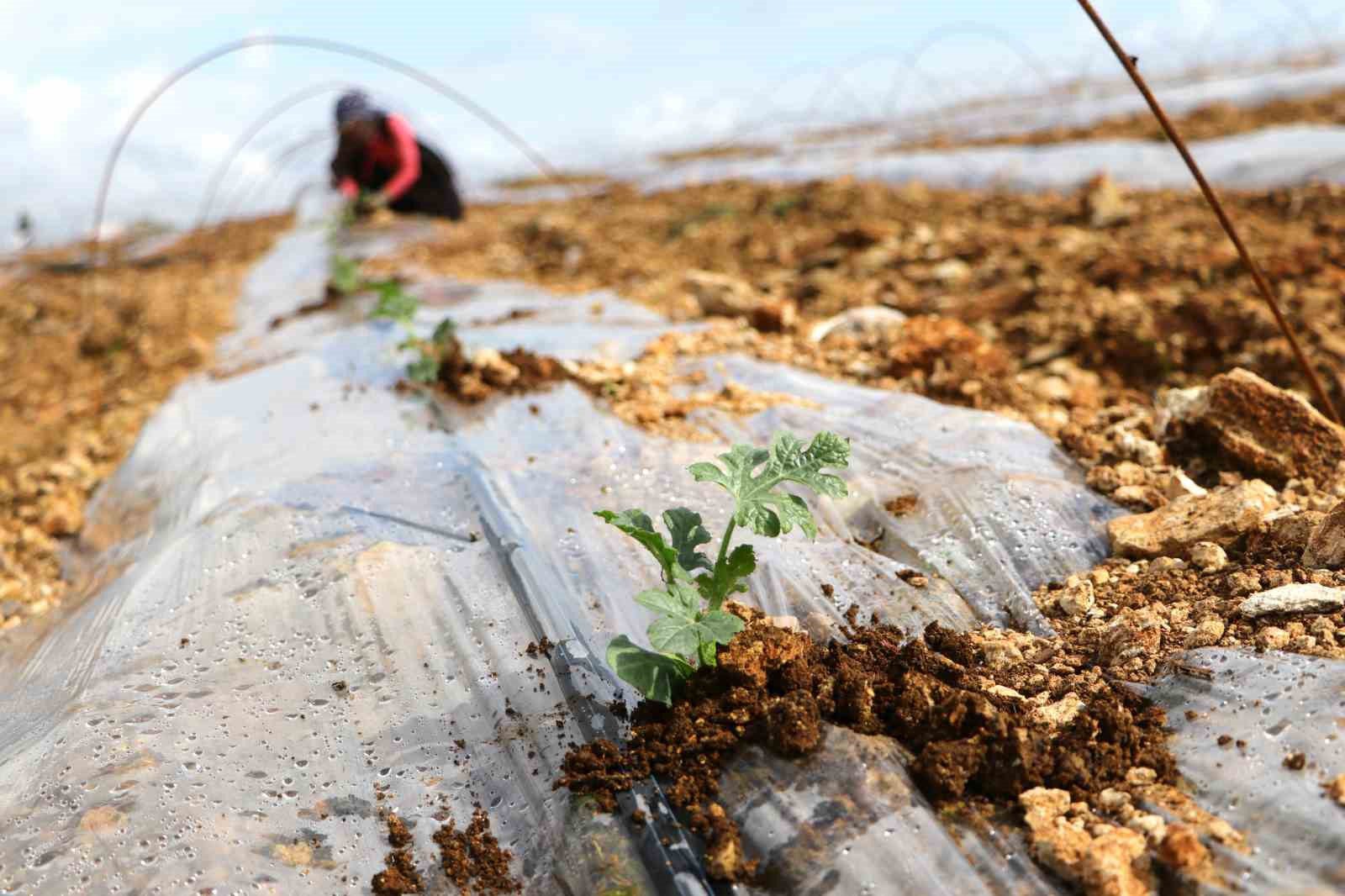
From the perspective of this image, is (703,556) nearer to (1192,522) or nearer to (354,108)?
(1192,522)

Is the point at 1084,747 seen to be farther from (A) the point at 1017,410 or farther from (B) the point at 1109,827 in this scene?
(A) the point at 1017,410

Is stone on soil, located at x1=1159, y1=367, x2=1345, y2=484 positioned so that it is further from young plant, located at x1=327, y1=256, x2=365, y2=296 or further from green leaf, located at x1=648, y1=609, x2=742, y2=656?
young plant, located at x1=327, y1=256, x2=365, y2=296

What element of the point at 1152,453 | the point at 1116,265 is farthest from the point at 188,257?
the point at 1152,453

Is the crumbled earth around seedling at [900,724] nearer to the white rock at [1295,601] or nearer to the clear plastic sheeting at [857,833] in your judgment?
the clear plastic sheeting at [857,833]

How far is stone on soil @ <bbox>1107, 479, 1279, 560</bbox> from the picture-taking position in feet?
5.19

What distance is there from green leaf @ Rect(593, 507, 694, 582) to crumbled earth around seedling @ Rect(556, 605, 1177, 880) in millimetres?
139

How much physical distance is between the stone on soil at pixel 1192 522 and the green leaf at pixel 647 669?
916mm

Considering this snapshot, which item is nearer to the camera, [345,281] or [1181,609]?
[1181,609]

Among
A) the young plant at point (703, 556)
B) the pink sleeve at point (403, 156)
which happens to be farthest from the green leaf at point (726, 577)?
the pink sleeve at point (403, 156)

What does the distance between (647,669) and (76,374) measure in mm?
4369

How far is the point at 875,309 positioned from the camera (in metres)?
2.94

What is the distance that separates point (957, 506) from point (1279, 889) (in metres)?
0.88

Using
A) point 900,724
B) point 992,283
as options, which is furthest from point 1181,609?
point 992,283

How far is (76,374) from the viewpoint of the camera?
441 centimetres
